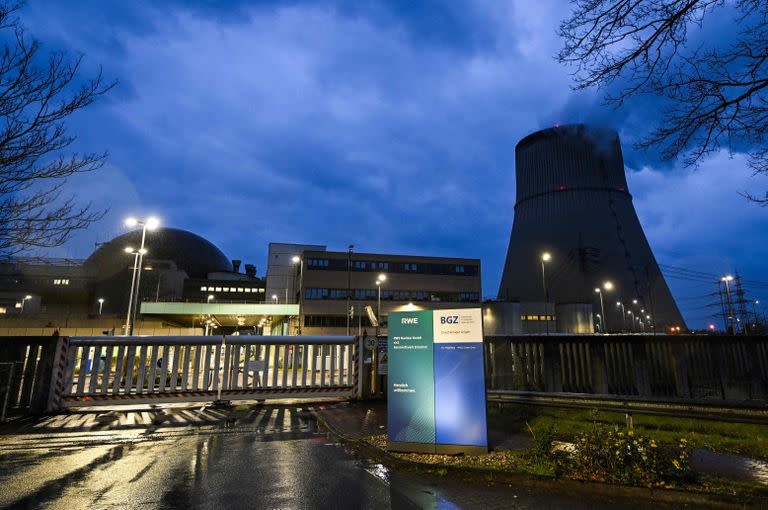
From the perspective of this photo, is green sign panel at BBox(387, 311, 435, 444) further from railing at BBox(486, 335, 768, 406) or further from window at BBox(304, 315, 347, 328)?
window at BBox(304, 315, 347, 328)

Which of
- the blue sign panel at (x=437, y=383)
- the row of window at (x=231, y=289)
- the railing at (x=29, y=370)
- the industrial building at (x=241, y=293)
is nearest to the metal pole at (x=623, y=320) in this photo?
the industrial building at (x=241, y=293)

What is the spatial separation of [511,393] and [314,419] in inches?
195

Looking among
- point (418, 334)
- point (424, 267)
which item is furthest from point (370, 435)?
point (424, 267)

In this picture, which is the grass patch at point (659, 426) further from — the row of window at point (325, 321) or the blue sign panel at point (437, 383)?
the row of window at point (325, 321)

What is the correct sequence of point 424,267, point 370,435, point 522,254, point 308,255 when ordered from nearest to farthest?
point 370,435, point 522,254, point 308,255, point 424,267

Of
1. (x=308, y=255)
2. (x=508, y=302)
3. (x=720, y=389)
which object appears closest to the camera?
(x=720, y=389)

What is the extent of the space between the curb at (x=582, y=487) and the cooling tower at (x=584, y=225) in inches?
1633

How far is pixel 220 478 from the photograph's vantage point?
5.21 meters

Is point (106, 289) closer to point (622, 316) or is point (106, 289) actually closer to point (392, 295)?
point (392, 295)

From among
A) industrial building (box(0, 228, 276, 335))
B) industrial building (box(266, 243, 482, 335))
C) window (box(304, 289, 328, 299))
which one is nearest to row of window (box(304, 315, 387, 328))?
industrial building (box(266, 243, 482, 335))

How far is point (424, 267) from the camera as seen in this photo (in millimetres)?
58750

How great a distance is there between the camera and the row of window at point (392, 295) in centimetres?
5344

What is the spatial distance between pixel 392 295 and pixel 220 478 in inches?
2026

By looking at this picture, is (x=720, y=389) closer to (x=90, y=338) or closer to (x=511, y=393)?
(x=511, y=393)
